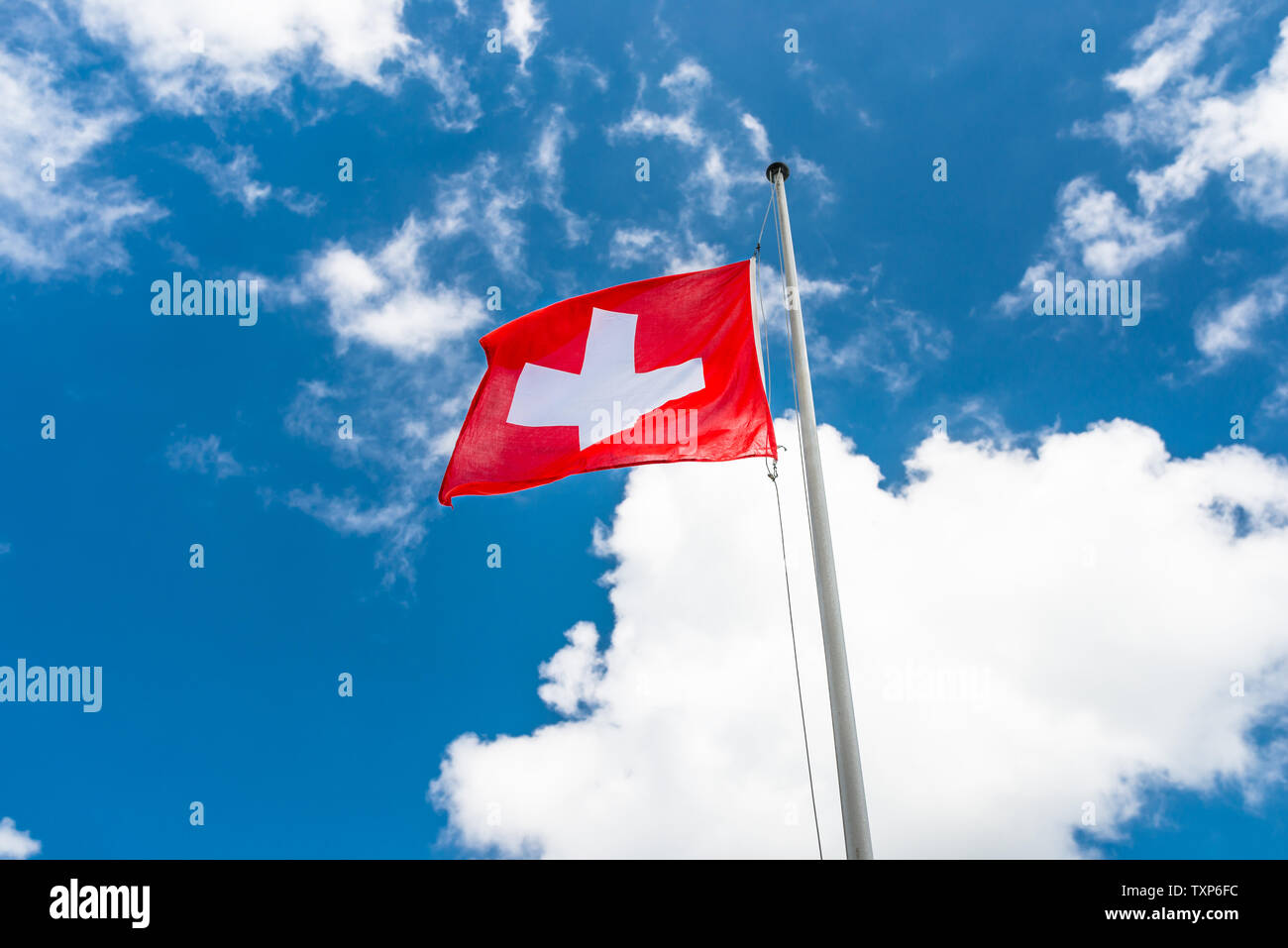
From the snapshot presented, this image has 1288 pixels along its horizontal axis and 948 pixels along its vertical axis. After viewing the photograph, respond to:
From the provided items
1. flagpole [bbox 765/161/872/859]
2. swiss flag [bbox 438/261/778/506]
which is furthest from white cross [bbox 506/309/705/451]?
flagpole [bbox 765/161/872/859]

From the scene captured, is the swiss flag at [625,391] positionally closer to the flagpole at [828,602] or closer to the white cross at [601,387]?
→ the white cross at [601,387]

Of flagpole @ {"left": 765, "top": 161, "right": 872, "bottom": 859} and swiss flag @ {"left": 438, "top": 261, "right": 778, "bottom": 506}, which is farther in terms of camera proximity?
swiss flag @ {"left": 438, "top": 261, "right": 778, "bottom": 506}

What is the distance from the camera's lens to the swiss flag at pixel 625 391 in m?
10.8

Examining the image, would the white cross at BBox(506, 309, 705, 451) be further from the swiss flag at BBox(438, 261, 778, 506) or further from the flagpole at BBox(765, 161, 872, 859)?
the flagpole at BBox(765, 161, 872, 859)

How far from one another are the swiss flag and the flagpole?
553 millimetres

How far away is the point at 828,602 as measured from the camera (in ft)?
28.6

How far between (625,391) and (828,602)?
444cm

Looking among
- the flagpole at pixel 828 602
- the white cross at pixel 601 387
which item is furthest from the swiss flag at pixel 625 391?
the flagpole at pixel 828 602

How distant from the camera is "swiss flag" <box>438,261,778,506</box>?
10812 mm
